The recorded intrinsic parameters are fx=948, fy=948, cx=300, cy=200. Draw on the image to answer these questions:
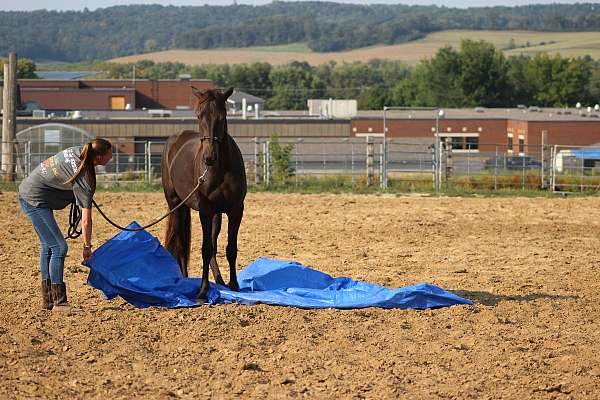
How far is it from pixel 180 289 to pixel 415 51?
565 ft

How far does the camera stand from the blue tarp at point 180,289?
8.12 metres

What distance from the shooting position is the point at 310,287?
29.1ft

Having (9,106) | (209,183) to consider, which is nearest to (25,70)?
(9,106)

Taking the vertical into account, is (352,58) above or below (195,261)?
above

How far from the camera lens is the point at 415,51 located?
176625 mm

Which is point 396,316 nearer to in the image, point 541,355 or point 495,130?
point 541,355

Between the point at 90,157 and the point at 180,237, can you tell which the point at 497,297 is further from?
the point at 90,157

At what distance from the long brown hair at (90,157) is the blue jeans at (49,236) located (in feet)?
1.50

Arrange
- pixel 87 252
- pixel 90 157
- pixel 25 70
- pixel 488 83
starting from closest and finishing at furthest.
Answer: pixel 90 157 → pixel 87 252 → pixel 488 83 → pixel 25 70

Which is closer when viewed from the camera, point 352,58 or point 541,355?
→ point 541,355

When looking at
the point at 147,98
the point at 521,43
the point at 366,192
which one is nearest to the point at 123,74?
the point at 147,98

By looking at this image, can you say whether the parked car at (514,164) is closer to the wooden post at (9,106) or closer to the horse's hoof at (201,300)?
the wooden post at (9,106)

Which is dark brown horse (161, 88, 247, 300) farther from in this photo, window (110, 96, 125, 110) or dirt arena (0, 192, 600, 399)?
window (110, 96, 125, 110)

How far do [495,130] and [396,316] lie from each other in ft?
145
